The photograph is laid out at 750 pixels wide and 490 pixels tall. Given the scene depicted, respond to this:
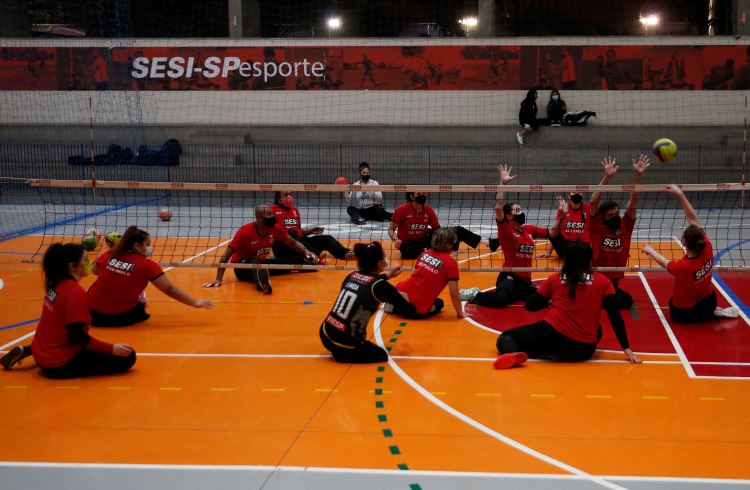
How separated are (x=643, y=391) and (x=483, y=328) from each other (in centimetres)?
281

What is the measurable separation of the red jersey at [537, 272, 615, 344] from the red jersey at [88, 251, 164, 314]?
4.84m

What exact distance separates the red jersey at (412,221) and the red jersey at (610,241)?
12.6 feet

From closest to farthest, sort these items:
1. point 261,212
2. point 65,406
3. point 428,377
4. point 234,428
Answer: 1. point 234,428
2. point 65,406
3. point 428,377
4. point 261,212

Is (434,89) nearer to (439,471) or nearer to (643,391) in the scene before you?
(643,391)

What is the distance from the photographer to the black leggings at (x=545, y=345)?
884cm

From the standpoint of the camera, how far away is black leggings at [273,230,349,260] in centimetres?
1475

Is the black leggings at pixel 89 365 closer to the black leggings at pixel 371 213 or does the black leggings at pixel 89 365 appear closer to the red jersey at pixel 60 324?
the red jersey at pixel 60 324

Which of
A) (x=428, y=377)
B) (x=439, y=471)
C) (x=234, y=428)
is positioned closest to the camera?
(x=439, y=471)

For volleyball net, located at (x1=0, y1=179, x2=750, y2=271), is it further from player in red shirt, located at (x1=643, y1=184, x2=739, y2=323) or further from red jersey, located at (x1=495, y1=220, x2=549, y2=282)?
player in red shirt, located at (x1=643, y1=184, x2=739, y2=323)

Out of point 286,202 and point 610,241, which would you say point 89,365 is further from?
point 610,241

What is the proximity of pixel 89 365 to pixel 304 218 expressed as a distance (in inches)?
548

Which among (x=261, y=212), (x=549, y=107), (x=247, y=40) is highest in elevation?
(x=247, y=40)

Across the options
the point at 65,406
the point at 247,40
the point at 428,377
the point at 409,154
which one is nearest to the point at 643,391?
the point at 428,377

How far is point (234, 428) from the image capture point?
7.13m
